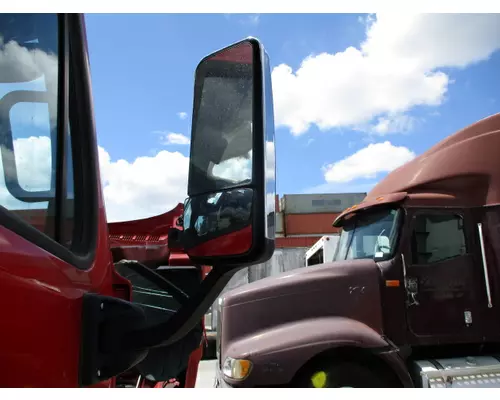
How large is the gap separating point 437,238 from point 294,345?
1.97m

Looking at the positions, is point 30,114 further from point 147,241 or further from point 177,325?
point 147,241

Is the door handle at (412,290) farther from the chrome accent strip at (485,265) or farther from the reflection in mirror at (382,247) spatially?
the chrome accent strip at (485,265)

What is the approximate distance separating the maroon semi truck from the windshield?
0.02 meters

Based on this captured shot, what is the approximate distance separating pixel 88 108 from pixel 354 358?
3.86 metres

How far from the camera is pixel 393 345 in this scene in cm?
453

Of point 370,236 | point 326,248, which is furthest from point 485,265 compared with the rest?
point 326,248

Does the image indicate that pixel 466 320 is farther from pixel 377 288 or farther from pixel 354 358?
pixel 354 358

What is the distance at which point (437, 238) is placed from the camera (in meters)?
4.88

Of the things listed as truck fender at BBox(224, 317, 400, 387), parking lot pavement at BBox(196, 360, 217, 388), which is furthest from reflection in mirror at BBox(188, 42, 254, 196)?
parking lot pavement at BBox(196, 360, 217, 388)

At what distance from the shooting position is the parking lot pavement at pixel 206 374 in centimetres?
678

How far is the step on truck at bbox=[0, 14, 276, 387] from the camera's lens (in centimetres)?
121

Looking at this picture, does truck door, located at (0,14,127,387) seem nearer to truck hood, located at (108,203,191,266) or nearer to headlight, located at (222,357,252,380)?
truck hood, located at (108,203,191,266)

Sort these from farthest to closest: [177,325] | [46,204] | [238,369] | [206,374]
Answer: [206,374], [238,369], [177,325], [46,204]

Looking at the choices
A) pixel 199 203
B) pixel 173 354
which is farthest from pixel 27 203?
pixel 173 354
